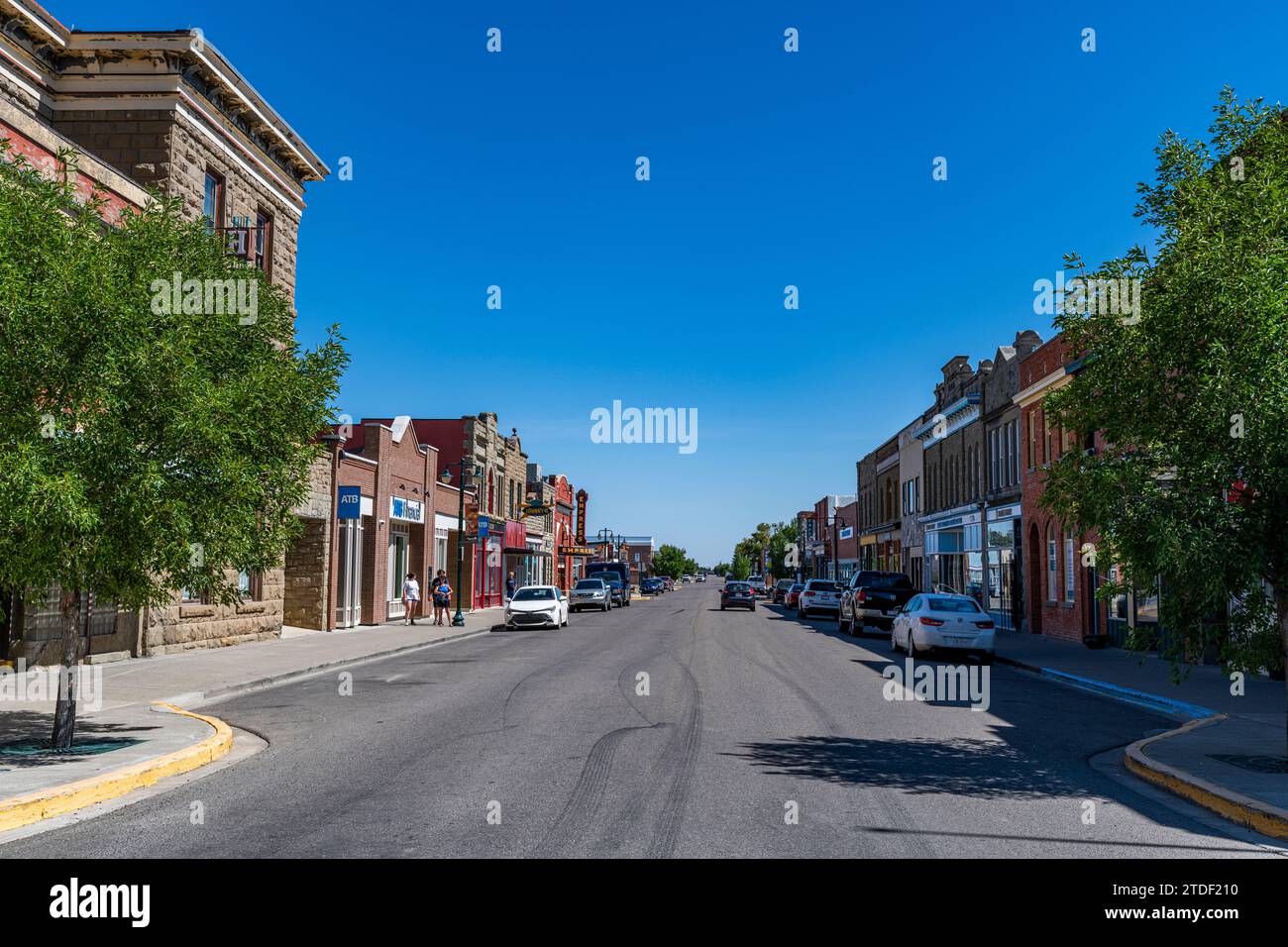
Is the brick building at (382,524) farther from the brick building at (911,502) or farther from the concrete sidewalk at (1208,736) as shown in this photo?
the brick building at (911,502)

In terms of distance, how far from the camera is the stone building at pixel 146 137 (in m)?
18.2

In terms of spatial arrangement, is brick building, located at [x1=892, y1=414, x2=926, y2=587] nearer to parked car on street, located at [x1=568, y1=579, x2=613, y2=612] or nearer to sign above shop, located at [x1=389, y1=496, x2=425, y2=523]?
parked car on street, located at [x1=568, y1=579, x2=613, y2=612]

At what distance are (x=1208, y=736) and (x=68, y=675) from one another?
1207 cm

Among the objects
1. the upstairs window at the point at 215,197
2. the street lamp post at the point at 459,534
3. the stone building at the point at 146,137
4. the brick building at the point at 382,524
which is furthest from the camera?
the street lamp post at the point at 459,534

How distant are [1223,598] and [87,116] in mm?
22652

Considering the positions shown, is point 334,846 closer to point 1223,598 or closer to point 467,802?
point 467,802

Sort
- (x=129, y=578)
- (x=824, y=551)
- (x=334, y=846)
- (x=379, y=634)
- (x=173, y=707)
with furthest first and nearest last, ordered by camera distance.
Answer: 1. (x=824, y=551)
2. (x=379, y=634)
3. (x=173, y=707)
4. (x=129, y=578)
5. (x=334, y=846)

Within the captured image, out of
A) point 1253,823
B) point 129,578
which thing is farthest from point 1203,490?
point 129,578

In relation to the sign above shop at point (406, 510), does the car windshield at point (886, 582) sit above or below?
below

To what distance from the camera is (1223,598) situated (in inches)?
363

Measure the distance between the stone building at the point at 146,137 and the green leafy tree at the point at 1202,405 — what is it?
48.4 feet

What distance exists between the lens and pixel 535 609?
111ft

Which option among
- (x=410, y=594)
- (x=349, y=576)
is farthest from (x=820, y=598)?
(x=349, y=576)

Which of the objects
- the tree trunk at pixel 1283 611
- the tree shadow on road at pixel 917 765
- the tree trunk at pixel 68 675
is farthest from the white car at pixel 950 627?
the tree trunk at pixel 68 675
